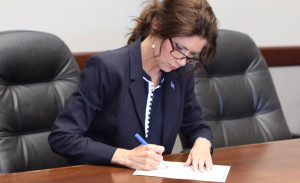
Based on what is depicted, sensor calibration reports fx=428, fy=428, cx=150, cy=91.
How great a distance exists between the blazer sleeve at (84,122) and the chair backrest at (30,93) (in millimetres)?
294

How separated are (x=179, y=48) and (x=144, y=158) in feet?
1.49

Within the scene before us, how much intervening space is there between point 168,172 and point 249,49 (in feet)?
3.96

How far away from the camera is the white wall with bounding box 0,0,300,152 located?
2.49 metres

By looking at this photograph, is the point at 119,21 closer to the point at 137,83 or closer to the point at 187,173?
the point at 137,83

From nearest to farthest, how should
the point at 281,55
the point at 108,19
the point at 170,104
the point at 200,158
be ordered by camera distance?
the point at 200,158 → the point at 170,104 → the point at 108,19 → the point at 281,55

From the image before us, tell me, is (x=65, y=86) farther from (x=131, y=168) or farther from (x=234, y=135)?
(x=234, y=135)

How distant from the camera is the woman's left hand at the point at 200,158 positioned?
5.21 feet

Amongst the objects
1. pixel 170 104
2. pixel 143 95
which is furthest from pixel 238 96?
pixel 143 95

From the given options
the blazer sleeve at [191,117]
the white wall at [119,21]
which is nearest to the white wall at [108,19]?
the white wall at [119,21]

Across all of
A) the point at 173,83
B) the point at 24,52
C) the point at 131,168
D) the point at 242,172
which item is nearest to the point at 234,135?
the point at 173,83

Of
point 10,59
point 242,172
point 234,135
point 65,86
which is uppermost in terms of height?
point 10,59

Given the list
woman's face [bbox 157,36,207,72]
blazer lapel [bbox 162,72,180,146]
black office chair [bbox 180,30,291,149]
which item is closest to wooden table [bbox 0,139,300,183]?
blazer lapel [bbox 162,72,180,146]

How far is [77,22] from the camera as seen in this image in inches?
103

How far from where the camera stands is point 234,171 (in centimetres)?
155
